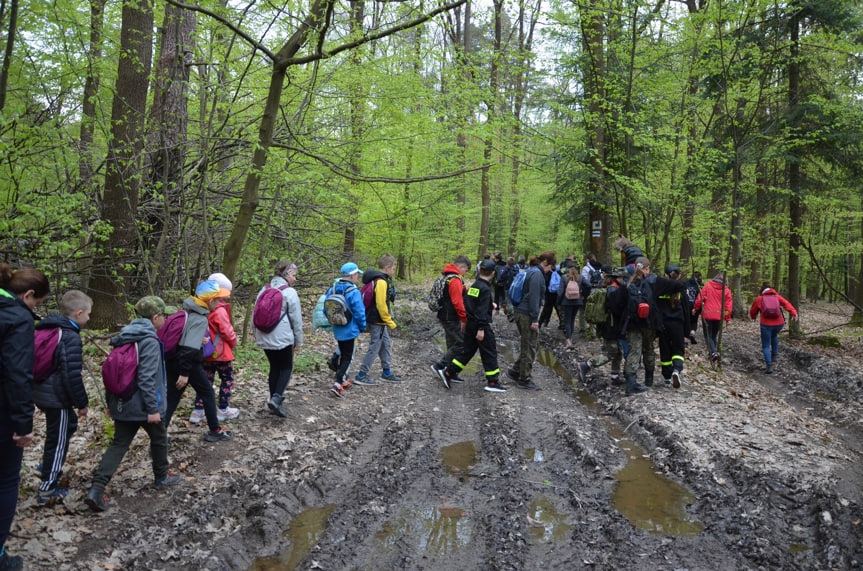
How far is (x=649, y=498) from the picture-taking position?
479cm

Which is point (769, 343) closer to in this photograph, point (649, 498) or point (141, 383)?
point (649, 498)

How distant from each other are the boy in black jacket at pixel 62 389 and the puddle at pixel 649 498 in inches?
182

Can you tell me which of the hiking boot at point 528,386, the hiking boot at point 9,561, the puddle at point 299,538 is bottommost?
the puddle at point 299,538

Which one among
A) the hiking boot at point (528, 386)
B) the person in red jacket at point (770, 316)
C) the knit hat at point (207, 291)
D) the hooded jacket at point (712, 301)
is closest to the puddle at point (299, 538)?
the knit hat at point (207, 291)

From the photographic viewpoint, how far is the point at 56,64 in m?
6.96

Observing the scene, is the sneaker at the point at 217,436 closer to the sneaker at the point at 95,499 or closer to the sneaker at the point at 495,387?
the sneaker at the point at 95,499

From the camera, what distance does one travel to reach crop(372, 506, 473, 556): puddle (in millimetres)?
3854

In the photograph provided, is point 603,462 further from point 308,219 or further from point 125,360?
point 308,219

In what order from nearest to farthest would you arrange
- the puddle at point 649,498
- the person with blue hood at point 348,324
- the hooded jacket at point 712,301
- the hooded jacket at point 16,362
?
the hooded jacket at point 16,362
the puddle at point 649,498
the person with blue hood at point 348,324
the hooded jacket at point 712,301

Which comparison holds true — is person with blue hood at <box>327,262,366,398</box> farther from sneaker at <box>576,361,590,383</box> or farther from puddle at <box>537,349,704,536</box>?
sneaker at <box>576,361,590,383</box>

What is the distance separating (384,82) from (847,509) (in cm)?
855

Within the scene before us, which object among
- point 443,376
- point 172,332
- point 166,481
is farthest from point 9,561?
point 443,376

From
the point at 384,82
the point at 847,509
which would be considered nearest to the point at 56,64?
the point at 384,82

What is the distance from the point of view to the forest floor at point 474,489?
373cm
